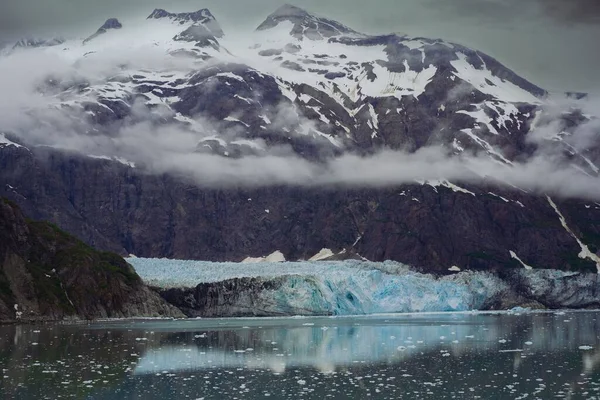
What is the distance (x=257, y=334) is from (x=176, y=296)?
5393cm

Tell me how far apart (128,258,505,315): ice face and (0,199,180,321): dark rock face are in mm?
7122

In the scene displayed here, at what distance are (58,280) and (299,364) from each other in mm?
80286

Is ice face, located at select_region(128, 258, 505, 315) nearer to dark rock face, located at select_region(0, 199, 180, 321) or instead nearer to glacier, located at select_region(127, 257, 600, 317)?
glacier, located at select_region(127, 257, 600, 317)

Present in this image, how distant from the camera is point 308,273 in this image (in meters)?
165

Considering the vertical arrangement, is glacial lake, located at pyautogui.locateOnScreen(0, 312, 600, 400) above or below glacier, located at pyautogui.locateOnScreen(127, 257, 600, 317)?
below

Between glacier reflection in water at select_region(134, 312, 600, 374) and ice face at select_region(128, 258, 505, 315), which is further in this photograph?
ice face at select_region(128, 258, 505, 315)

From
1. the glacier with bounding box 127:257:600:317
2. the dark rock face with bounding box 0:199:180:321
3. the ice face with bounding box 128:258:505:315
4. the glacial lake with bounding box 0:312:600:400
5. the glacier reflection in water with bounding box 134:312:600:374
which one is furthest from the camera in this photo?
the ice face with bounding box 128:258:505:315

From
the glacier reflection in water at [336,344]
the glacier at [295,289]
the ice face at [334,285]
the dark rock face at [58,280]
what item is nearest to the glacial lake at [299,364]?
the glacier reflection in water at [336,344]

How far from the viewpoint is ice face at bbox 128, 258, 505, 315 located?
15850 centimetres

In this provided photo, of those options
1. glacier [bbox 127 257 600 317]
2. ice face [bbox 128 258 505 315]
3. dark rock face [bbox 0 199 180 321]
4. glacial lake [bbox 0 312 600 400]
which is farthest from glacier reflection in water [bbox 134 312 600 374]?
ice face [bbox 128 258 505 315]

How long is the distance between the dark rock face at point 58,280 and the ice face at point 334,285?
712cm

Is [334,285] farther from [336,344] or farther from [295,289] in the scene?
[336,344]

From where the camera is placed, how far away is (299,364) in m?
74.6

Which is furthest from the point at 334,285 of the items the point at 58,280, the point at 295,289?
the point at 58,280
